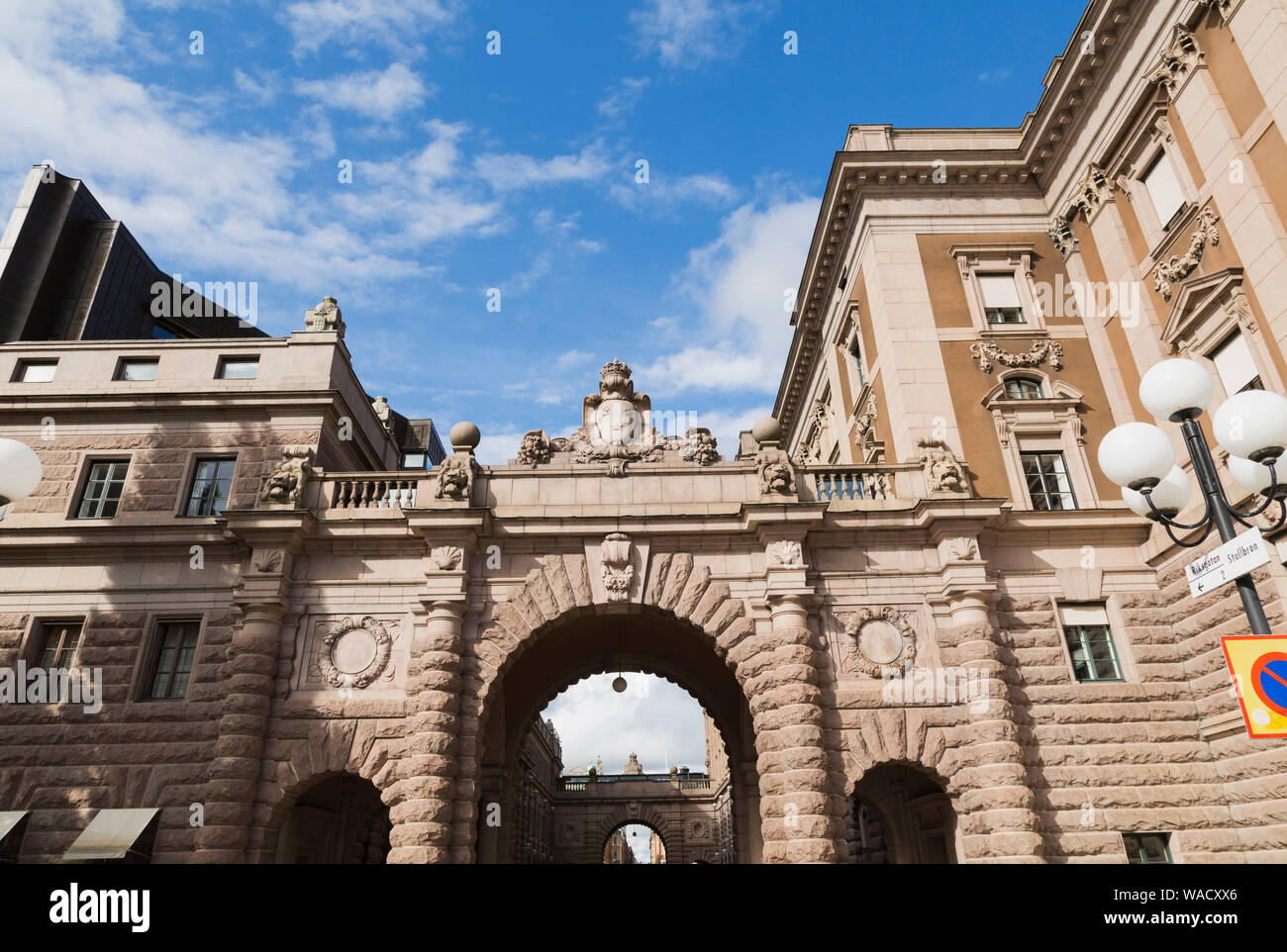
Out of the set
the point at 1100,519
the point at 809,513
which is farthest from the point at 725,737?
the point at 1100,519

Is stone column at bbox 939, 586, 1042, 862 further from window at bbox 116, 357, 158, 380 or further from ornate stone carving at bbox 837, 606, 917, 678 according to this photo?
window at bbox 116, 357, 158, 380

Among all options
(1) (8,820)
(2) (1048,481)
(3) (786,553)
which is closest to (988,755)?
(3) (786,553)

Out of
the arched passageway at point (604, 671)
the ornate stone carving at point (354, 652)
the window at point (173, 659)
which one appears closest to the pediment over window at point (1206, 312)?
the arched passageway at point (604, 671)

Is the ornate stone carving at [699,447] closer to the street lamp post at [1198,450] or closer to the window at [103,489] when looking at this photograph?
the street lamp post at [1198,450]

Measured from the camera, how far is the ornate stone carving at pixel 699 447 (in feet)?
59.9

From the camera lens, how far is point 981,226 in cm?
2172

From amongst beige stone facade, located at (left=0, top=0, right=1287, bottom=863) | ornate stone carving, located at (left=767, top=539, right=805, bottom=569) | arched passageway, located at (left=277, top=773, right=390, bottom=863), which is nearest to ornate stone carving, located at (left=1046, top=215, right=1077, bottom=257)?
beige stone facade, located at (left=0, top=0, right=1287, bottom=863)

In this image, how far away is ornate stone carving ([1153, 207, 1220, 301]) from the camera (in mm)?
15555

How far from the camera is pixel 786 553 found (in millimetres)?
16422

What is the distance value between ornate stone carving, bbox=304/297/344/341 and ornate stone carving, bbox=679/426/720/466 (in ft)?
31.9

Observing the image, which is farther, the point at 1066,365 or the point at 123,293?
the point at 123,293

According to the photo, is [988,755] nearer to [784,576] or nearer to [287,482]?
[784,576]
